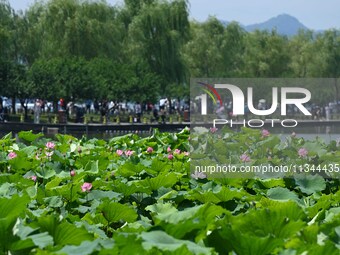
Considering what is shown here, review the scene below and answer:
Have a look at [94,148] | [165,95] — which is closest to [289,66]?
[165,95]

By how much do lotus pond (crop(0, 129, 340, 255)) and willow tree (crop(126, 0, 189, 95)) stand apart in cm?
4230

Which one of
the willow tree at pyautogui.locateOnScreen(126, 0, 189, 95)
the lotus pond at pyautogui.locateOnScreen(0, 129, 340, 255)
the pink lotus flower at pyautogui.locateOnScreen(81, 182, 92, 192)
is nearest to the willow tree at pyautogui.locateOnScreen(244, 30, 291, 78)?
the willow tree at pyautogui.locateOnScreen(126, 0, 189, 95)

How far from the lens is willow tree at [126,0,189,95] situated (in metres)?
50.2

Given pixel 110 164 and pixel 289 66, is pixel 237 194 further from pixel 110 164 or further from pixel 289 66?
pixel 289 66

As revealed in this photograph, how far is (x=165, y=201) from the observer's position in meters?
4.05

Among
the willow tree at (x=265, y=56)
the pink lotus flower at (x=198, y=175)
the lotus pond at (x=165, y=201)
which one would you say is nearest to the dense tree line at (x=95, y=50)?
the willow tree at (x=265, y=56)

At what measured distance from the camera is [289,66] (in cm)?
6744

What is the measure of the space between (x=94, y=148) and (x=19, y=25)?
4564 centimetres

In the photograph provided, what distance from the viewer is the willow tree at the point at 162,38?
1976 inches

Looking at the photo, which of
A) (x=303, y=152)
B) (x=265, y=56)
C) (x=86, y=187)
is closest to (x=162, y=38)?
(x=265, y=56)

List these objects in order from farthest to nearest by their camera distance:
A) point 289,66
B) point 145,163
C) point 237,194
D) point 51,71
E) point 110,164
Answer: point 289,66
point 51,71
point 110,164
point 145,163
point 237,194

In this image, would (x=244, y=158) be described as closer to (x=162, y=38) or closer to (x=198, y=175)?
(x=198, y=175)

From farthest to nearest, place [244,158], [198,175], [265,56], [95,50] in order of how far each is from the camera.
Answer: [265,56] < [95,50] < [244,158] < [198,175]

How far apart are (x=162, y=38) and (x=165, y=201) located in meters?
46.5
